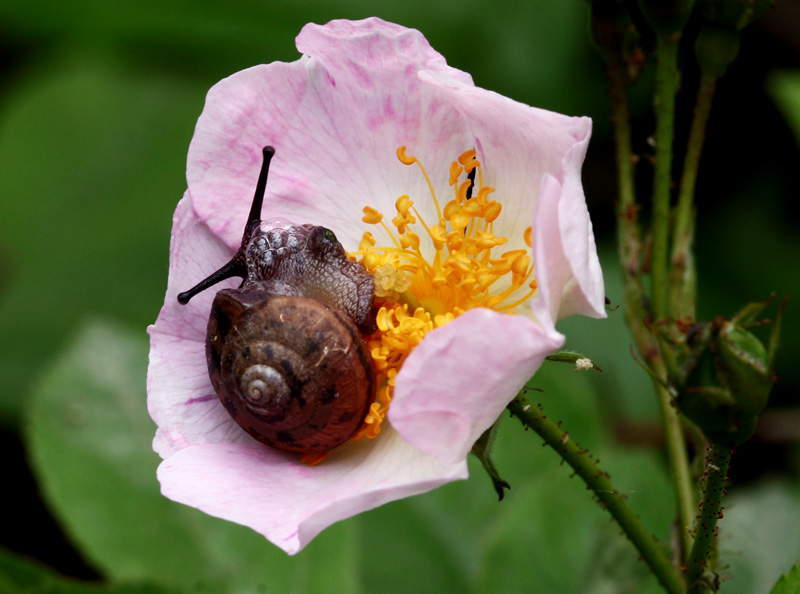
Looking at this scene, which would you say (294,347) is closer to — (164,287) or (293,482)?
(293,482)

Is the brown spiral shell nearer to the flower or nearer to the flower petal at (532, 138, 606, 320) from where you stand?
the flower

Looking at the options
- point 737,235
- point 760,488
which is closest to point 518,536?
point 760,488

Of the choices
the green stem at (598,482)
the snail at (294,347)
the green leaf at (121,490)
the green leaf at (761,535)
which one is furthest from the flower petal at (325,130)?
the green leaf at (761,535)

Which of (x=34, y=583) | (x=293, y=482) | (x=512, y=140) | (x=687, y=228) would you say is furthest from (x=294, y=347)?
(x=34, y=583)

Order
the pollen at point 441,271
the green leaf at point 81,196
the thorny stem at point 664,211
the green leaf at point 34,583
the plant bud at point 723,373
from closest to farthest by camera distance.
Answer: the plant bud at point 723,373
the pollen at point 441,271
the thorny stem at point 664,211
the green leaf at point 34,583
the green leaf at point 81,196

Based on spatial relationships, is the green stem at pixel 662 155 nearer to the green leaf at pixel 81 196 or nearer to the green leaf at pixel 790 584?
the green leaf at pixel 790 584

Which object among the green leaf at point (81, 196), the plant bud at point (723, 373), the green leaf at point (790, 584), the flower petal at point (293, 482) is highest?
the plant bud at point (723, 373)
